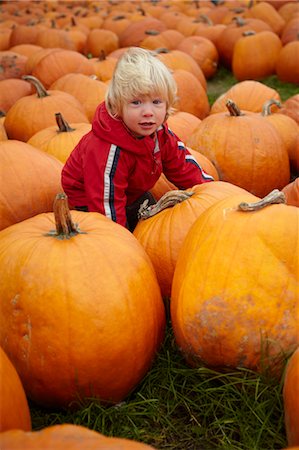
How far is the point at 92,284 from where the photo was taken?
2.00 m

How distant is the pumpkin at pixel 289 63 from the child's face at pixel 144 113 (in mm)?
4630

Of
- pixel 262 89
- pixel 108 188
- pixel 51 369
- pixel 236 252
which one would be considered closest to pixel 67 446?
pixel 51 369

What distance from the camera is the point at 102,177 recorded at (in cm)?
286

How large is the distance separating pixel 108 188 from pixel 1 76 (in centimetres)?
407

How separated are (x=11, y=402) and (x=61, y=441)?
41cm

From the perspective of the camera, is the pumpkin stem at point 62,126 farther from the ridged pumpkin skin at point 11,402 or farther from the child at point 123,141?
the ridged pumpkin skin at point 11,402

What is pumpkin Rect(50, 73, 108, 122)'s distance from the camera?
195 inches

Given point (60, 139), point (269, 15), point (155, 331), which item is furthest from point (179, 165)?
point (269, 15)

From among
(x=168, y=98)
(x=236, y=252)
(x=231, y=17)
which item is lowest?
(x=231, y=17)

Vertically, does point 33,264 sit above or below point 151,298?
above

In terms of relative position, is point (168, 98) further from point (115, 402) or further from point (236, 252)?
point (115, 402)

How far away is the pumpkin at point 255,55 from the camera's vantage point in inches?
291

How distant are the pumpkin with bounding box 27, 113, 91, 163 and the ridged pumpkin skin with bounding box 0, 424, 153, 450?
2.43 m

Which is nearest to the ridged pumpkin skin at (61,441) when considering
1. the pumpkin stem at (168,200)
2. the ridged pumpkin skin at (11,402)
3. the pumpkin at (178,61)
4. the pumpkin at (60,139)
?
the ridged pumpkin skin at (11,402)
